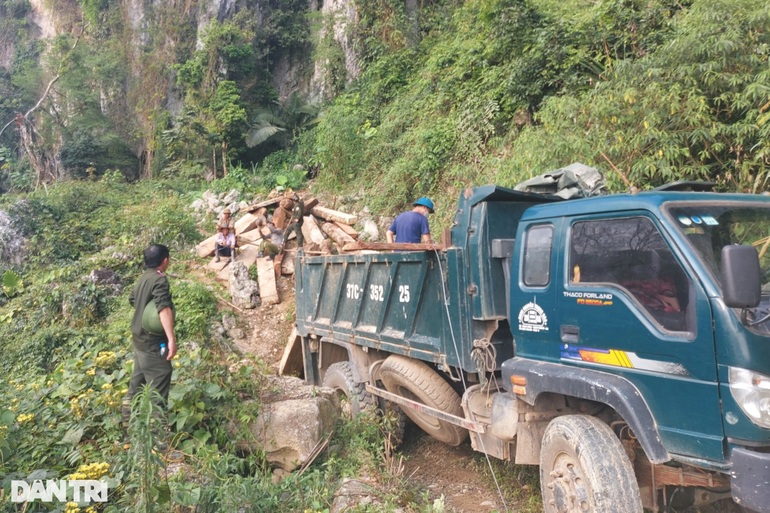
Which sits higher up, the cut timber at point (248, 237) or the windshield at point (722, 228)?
the cut timber at point (248, 237)

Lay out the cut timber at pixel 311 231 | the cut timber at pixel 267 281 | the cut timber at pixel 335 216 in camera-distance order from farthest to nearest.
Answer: the cut timber at pixel 335 216, the cut timber at pixel 311 231, the cut timber at pixel 267 281

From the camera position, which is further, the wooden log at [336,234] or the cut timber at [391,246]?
the wooden log at [336,234]

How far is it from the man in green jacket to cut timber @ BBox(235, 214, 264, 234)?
878cm

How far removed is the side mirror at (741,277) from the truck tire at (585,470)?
1104mm

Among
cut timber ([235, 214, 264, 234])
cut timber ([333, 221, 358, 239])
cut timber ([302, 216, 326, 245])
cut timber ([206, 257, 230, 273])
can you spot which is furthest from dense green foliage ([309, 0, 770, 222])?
cut timber ([206, 257, 230, 273])

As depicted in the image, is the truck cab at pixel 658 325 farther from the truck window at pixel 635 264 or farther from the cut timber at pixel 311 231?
the cut timber at pixel 311 231

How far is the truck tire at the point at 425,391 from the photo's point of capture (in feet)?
15.0

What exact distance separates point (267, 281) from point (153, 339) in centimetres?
659

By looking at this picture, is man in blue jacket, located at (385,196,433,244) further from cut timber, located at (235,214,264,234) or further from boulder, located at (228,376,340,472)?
cut timber, located at (235,214,264,234)

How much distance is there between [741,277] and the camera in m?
2.47

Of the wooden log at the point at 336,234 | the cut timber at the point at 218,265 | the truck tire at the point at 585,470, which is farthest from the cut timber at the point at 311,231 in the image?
the truck tire at the point at 585,470

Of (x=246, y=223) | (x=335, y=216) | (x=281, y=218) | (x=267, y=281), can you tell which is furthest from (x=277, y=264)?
(x=246, y=223)

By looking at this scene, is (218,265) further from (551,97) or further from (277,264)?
(551,97)

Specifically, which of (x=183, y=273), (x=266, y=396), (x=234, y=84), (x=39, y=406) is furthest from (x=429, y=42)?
(x=39, y=406)
